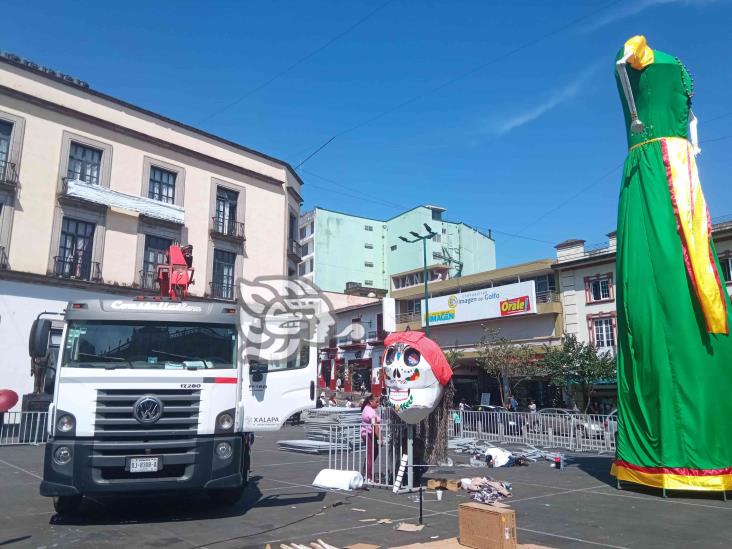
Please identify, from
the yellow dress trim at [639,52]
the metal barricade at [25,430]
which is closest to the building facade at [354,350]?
the metal barricade at [25,430]

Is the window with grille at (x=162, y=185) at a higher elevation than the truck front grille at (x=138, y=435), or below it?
higher

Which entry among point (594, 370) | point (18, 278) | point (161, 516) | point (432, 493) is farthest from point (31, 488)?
point (594, 370)

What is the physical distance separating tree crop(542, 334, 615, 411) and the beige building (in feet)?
55.8

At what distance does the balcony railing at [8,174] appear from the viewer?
82.1 ft

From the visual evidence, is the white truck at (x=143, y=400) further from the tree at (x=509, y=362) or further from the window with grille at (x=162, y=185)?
the window with grille at (x=162, y=185)

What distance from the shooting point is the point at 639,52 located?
10.5 metres

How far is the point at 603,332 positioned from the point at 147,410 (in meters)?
27.8

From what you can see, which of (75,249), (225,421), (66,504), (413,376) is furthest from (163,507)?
(75,249)

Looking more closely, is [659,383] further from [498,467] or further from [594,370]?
[594,370]

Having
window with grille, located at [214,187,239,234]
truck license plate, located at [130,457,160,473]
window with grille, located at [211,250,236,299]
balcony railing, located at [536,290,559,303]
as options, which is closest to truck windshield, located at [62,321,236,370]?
truck license plate, located at [130,457,160,473]

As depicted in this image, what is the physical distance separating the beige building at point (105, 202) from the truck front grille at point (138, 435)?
20.3 meters

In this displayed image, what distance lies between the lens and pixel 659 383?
32.5ft

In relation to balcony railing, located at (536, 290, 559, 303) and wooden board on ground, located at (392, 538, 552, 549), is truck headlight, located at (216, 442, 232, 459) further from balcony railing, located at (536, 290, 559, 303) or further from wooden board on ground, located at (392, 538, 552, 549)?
balcony railing, located at (536, 290, 559, 303)

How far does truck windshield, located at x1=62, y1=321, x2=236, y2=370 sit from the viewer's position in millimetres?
7797
